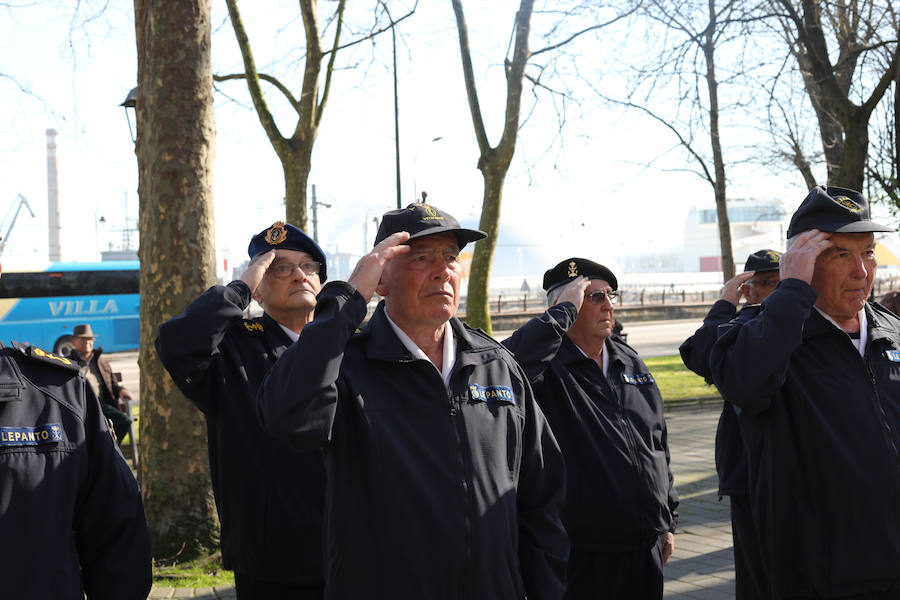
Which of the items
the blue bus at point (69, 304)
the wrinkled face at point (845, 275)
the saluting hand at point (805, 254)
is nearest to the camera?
the saluting hand at point (805, 254)

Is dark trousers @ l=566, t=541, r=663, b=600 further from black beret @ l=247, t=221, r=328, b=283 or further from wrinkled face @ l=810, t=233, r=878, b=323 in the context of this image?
black beret @ l=247, t=221, r=328, b=283

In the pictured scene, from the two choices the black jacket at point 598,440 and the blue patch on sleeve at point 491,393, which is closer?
the blue patch on sleeve at point 491,393

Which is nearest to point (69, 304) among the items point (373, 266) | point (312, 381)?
point (373, 266)

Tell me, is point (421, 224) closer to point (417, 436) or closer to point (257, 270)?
point (417, 436)

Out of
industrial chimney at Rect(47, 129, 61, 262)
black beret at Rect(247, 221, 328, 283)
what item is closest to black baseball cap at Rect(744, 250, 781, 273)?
black beret at Rect(247, 221, 328, 283)

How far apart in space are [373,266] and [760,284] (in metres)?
3.18

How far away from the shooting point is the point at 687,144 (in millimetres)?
15180

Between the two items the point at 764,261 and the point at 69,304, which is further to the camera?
the point at 69,304

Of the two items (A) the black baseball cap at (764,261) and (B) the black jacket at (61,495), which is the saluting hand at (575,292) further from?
(B) the black jacket at (61,495)

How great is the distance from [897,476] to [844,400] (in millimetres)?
300

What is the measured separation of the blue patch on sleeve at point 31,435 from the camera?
8.16ft

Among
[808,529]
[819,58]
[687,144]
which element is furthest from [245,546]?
[687,144]

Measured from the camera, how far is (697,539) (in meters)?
6.72

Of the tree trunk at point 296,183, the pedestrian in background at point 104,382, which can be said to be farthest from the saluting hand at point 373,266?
the tree trunk at point 296,183
